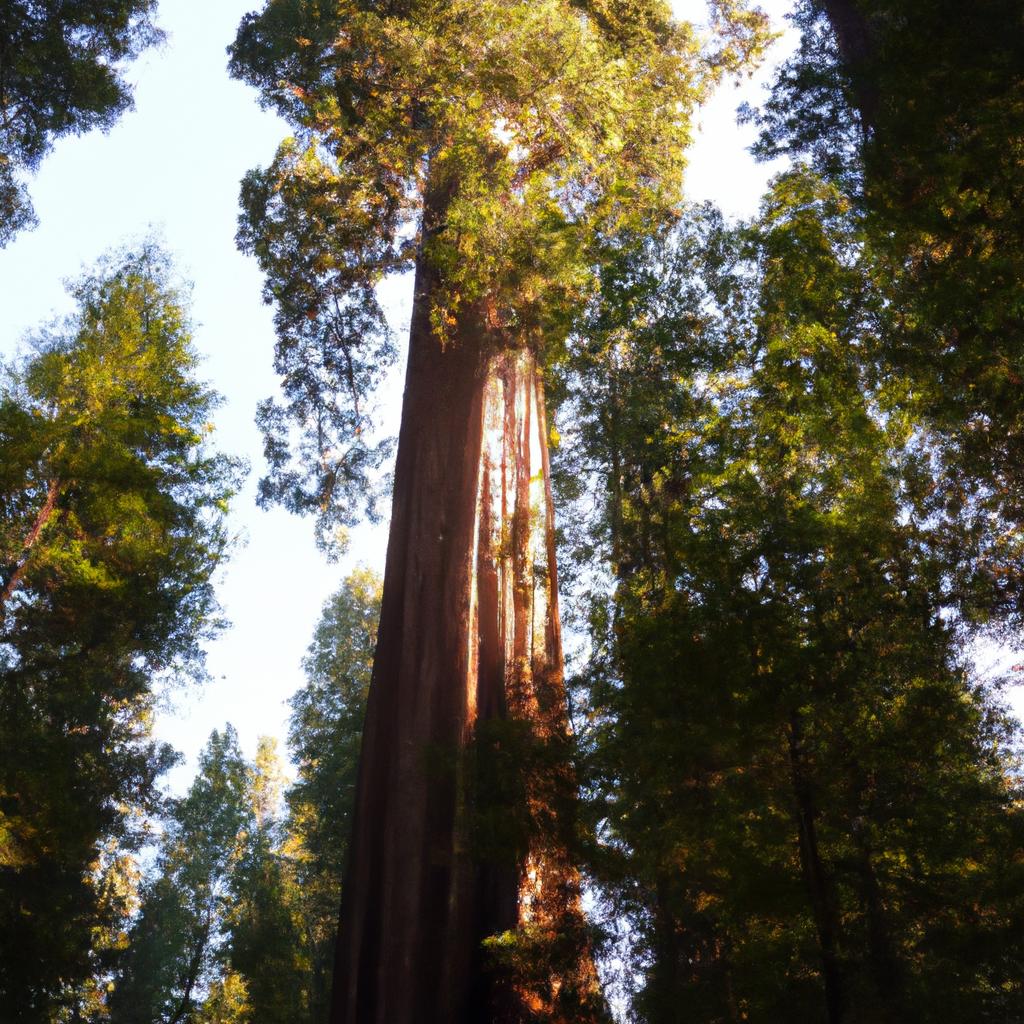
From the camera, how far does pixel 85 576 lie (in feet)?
56.5

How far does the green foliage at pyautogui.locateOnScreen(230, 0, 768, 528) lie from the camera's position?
492 inches

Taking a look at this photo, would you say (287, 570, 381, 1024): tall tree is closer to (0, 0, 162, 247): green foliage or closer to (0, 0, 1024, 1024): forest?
(0, 0, 1024, 1024): forest

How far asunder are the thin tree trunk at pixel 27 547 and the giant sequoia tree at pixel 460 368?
134 inches

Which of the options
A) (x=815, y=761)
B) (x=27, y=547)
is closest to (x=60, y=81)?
(x=27, y=547)

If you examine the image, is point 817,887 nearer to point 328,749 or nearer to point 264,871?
point 328,749

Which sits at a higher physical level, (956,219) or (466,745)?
(956,219)

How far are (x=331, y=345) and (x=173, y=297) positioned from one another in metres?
6.82

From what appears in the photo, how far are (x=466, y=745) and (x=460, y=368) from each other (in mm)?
5052

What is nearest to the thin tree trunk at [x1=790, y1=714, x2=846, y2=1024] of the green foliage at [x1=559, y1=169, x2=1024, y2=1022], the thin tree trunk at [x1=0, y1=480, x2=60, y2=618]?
the green foliage at [x1=559, y1=169, x2=1024, y2=1022]

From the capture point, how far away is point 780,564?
8156mm

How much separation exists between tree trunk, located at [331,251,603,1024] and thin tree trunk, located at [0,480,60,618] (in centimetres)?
728

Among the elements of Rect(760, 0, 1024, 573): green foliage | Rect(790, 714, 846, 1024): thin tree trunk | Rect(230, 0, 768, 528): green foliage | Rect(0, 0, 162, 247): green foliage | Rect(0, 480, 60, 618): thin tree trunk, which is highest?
Rect(0, 0, 162, 247): green foliage

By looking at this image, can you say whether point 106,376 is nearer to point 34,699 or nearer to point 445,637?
point 34,699

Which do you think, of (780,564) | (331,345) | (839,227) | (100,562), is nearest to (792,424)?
(839,227)
